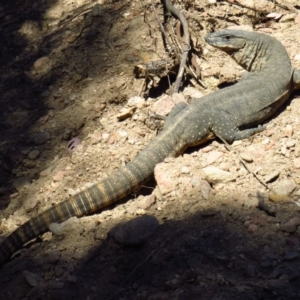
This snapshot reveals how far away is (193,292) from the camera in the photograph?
4.38 metres

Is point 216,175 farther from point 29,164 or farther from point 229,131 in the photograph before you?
point 29,164

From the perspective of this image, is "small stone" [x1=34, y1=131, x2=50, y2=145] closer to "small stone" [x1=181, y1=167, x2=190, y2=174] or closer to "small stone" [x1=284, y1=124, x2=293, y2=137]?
"small stone" [x1=181, y1=167, x2=190, y2=174]

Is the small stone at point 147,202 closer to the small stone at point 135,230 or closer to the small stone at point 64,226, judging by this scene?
the small stone at point 135,230

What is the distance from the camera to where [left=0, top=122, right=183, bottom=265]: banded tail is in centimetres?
573

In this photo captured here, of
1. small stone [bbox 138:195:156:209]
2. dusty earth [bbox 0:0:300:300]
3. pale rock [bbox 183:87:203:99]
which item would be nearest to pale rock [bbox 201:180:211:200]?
dusty earth [bbox 0:0:300:300]

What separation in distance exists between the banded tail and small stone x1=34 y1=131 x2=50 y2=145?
1.43 metres

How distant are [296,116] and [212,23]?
2.26m

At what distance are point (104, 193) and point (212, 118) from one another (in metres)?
1.47

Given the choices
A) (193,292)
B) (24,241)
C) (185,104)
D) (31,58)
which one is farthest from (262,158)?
(31,58)

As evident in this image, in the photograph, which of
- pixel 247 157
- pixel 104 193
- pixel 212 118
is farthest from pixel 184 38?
pixel 104 193

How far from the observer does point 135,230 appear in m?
5.12

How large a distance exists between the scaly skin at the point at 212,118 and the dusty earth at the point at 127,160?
0.47 feet

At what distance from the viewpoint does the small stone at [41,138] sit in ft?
23.5

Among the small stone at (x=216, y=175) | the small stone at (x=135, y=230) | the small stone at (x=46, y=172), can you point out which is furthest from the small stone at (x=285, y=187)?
the small stone at (x=46, y=172)
